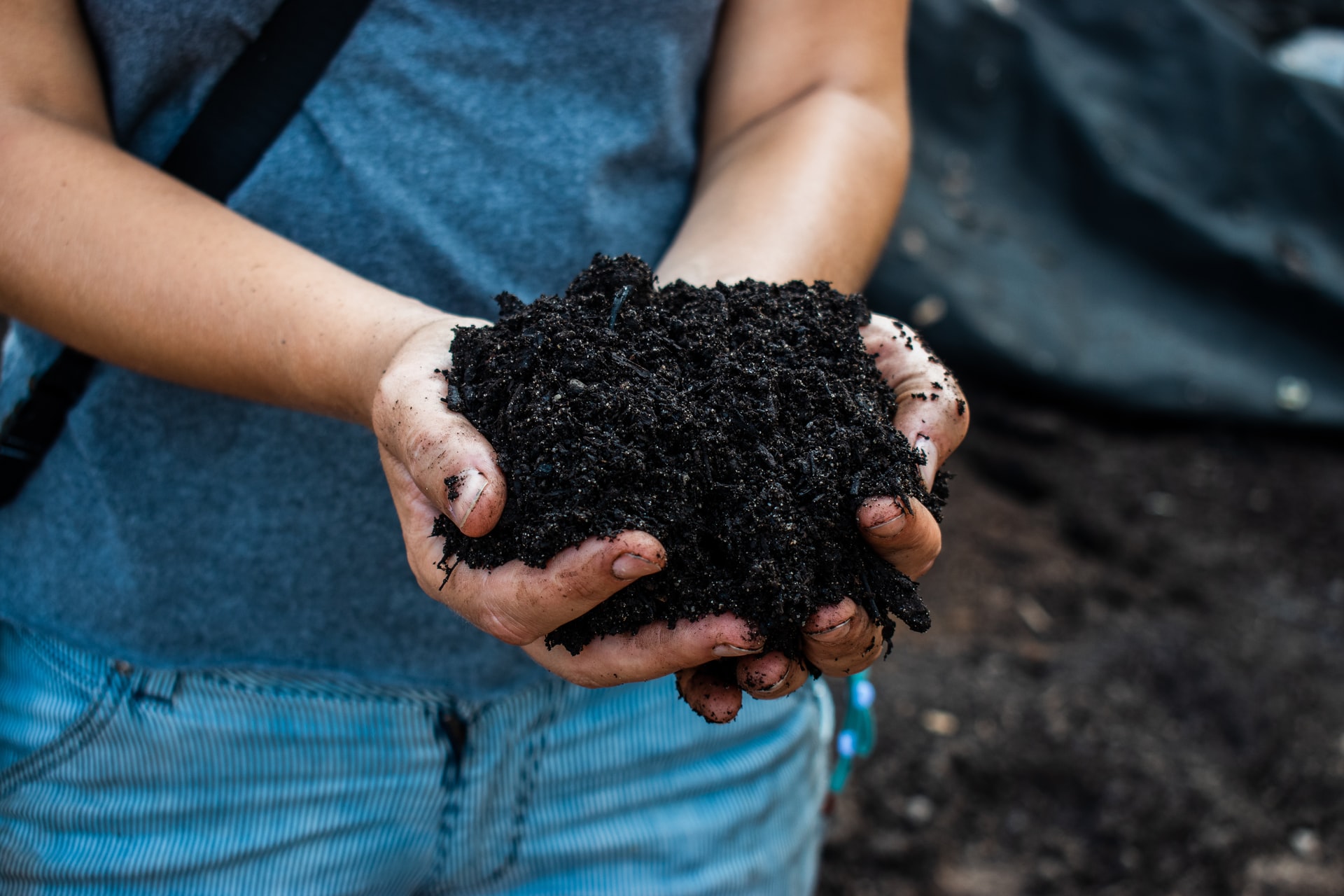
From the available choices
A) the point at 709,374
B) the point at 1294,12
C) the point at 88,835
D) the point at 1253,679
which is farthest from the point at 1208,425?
the point at 88,835

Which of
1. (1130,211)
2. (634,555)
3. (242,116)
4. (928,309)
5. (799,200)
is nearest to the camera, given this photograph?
(634,555)

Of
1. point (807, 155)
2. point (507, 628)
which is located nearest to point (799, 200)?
point (807, 155)

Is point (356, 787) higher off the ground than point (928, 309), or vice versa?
point (356, 787)

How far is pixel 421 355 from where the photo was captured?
3.42 feet

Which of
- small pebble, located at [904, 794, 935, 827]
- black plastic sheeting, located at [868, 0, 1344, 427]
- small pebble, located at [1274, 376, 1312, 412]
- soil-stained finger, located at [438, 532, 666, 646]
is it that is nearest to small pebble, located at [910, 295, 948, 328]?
black plastic sheeting, located at [868, 0, 1344, 427]

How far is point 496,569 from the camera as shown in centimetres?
96

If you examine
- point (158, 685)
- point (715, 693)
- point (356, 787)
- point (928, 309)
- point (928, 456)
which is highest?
point (928, 456)

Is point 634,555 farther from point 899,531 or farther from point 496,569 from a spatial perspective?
point 899,531

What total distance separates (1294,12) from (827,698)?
4357 mm

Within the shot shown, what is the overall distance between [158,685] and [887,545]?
107cm

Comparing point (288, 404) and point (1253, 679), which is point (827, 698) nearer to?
point (288, 404)

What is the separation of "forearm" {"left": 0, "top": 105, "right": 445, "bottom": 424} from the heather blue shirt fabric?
0.15m

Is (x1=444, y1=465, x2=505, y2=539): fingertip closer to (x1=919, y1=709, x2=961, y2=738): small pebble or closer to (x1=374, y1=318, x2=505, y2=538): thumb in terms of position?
(x1=374, y1=318, x2=505, y2=538): thumb

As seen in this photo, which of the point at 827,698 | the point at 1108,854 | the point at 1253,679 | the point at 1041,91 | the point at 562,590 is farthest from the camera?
the point at 1041,91
